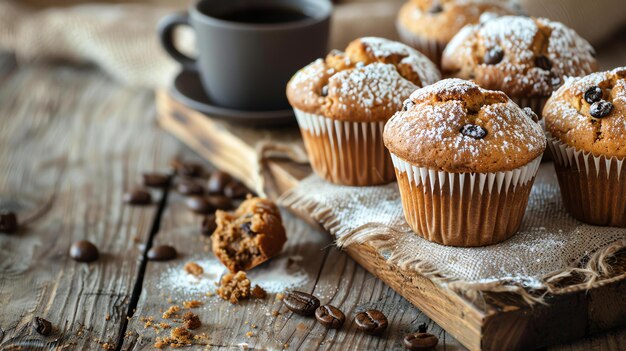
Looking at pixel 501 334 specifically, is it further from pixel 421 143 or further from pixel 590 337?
pixel 421 143

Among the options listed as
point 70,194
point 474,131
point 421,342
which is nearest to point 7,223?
point 70,194

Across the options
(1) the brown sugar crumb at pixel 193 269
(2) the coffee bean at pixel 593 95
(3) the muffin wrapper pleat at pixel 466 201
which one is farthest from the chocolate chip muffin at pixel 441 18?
(1) the brown sugar crumb at pixel 193 269

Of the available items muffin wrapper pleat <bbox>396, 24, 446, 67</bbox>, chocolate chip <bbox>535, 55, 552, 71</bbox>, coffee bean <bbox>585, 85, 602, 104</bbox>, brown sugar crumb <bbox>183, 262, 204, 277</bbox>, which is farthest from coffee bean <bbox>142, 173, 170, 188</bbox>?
coffee bean <bbox>585, 85, 602, 104</bbox>

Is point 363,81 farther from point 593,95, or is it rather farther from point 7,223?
Answer: point 7,223

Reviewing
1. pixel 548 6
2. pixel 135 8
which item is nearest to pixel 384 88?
pixel 548 6

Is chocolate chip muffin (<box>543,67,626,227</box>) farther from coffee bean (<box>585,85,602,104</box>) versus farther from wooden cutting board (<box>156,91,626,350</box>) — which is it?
wooden cutting board (<box>156,91,626,350</box>)
